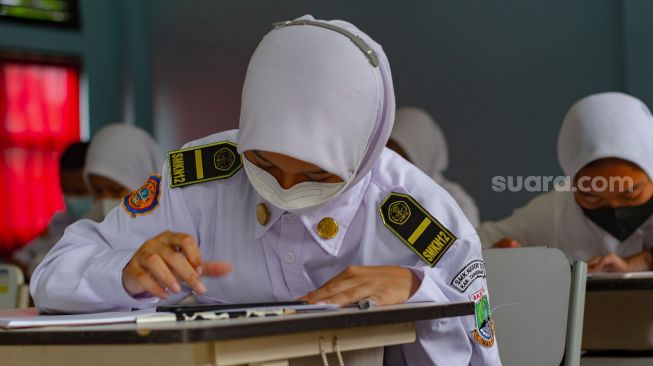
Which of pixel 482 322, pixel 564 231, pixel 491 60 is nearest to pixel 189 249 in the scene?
pixel 482 322

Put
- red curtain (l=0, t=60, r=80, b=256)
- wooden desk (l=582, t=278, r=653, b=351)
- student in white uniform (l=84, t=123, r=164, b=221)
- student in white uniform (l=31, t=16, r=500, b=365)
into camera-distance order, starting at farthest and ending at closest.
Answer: red curtain (l=0, t=60, r=80, b=256), student in white uniform (l=84, t=123, r=164, b=221), wooden desk (l=582, t=278, r=653, b=351), student in white uniform (l=31, t=16, r=500, b=365)

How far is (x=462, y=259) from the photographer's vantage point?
1696 millimetres

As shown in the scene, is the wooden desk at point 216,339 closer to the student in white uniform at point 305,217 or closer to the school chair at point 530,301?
the student in white uniform at point 305,217

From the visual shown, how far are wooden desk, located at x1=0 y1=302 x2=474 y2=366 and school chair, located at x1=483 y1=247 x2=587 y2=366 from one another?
2.29ft

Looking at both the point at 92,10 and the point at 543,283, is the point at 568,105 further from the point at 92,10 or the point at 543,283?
the point at 92,10

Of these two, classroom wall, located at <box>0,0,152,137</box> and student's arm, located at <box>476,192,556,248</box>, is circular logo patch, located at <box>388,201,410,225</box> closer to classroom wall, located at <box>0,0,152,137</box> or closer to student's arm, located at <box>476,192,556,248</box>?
student's arm, located at <box>476,192,556,248</box>

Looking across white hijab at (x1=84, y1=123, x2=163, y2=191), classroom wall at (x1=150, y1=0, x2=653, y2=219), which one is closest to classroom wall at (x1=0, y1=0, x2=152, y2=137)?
classroom wall at (x1=150, y1=0, x2=653, y2=219)

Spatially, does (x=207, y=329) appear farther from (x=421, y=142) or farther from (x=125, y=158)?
(x=421, y=142)

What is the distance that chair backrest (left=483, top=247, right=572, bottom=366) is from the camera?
6.84 ft

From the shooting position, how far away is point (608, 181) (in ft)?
11.3

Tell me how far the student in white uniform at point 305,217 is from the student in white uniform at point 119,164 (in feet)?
10.7

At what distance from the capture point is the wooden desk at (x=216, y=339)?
1.12 meters

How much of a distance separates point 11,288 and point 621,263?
6.01 ft

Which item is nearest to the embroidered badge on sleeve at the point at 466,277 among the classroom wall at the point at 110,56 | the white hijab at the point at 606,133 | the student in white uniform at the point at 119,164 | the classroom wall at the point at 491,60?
the white hijab at the point at 606,133
